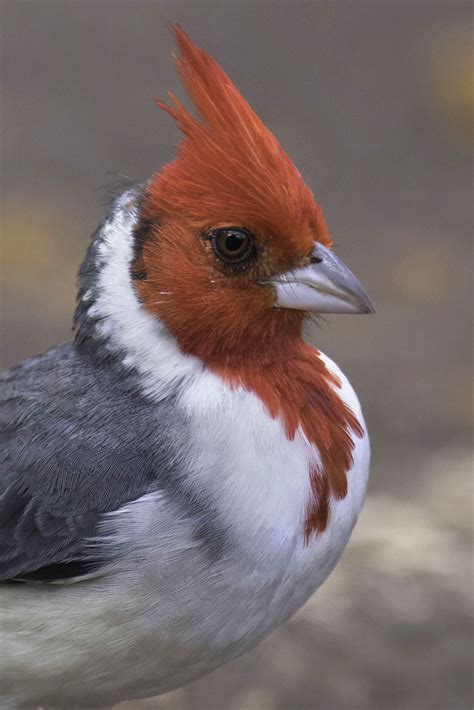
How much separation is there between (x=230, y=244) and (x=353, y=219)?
482 centimetres

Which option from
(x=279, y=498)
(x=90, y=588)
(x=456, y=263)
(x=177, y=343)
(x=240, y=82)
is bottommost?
(x=90, y=588)

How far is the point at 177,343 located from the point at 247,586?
634 millimetres

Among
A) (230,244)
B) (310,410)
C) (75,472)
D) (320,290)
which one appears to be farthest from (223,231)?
(75,472)

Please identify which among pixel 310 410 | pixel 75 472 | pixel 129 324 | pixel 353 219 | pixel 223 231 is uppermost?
pixel 353 219

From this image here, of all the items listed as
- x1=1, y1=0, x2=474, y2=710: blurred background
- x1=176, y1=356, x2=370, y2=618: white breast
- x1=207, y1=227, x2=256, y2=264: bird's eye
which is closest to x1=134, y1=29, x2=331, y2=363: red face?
x1=207, y1=227, x2=256, y2=264: bird's eye

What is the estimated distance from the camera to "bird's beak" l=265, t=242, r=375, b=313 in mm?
3434

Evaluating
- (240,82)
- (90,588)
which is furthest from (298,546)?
(240,82)

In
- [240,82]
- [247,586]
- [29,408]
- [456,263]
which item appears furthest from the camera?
[240,82]

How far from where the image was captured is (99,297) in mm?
3576

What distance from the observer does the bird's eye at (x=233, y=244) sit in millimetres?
3432

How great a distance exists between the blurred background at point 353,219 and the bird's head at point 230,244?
95 centimetres

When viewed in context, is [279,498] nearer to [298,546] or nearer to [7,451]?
[298,546]

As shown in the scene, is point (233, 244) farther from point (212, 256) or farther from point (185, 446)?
point (185, 446)

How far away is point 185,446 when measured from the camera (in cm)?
339
